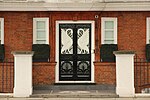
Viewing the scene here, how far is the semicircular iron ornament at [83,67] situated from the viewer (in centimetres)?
1845

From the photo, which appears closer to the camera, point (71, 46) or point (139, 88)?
point (139, 88)

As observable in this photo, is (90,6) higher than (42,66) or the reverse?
higher

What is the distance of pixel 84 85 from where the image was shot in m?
18.0

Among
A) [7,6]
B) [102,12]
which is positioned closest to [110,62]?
[102,12]

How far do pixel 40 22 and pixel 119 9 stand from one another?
146 inches

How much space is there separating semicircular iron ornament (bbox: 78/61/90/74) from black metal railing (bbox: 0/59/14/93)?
3.26 m

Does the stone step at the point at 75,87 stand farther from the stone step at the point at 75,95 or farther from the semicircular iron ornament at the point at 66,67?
the stone step at the point at 75,95

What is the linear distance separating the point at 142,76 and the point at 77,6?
4.26 m

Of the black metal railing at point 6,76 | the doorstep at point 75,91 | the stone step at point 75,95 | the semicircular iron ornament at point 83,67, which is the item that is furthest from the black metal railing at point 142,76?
the black metal railing at point 6,76

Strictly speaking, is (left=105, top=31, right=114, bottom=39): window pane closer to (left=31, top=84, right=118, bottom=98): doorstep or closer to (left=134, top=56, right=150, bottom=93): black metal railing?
(left=134, top=56, right=150, bottom=93): black metal railing

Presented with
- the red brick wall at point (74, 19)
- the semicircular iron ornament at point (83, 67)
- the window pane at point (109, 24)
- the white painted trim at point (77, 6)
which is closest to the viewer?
the white painted trim at point (77, 6)

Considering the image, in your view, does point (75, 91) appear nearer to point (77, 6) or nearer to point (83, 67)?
point (83, 67)

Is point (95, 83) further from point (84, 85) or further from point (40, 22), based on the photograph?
point (40, 22)

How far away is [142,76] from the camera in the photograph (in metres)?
17.5
